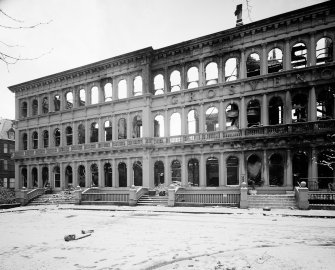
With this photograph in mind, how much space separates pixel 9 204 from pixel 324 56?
29.9 metres

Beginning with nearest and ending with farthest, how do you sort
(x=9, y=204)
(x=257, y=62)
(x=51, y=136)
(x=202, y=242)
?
(x=202, y=242)
(x=257, y=62)
(x=9, y=204)
(x=51, y=136)

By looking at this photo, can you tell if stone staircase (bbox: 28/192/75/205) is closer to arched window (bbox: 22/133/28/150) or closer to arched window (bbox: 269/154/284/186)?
arched window (bbox: 22/133/28/150)

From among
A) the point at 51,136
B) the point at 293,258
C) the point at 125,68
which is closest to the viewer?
the point at 293,258

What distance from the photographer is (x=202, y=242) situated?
9766 millimetres

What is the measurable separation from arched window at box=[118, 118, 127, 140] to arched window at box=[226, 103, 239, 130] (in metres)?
10.6

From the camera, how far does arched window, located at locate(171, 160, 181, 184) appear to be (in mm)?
27422

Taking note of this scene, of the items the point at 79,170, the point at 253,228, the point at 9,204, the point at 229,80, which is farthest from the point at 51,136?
the point at 253,228

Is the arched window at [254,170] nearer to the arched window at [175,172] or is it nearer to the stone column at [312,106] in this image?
the stone column at [312,106]

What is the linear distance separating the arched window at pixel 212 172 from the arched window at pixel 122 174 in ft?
29.0

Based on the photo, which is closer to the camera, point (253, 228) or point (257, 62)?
point (253, 228)

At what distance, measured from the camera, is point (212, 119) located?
2662 centimetres

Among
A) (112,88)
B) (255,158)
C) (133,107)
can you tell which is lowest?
(255,158)

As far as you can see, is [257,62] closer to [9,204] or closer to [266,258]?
[266,258]

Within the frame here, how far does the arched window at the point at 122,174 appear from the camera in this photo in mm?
30297
